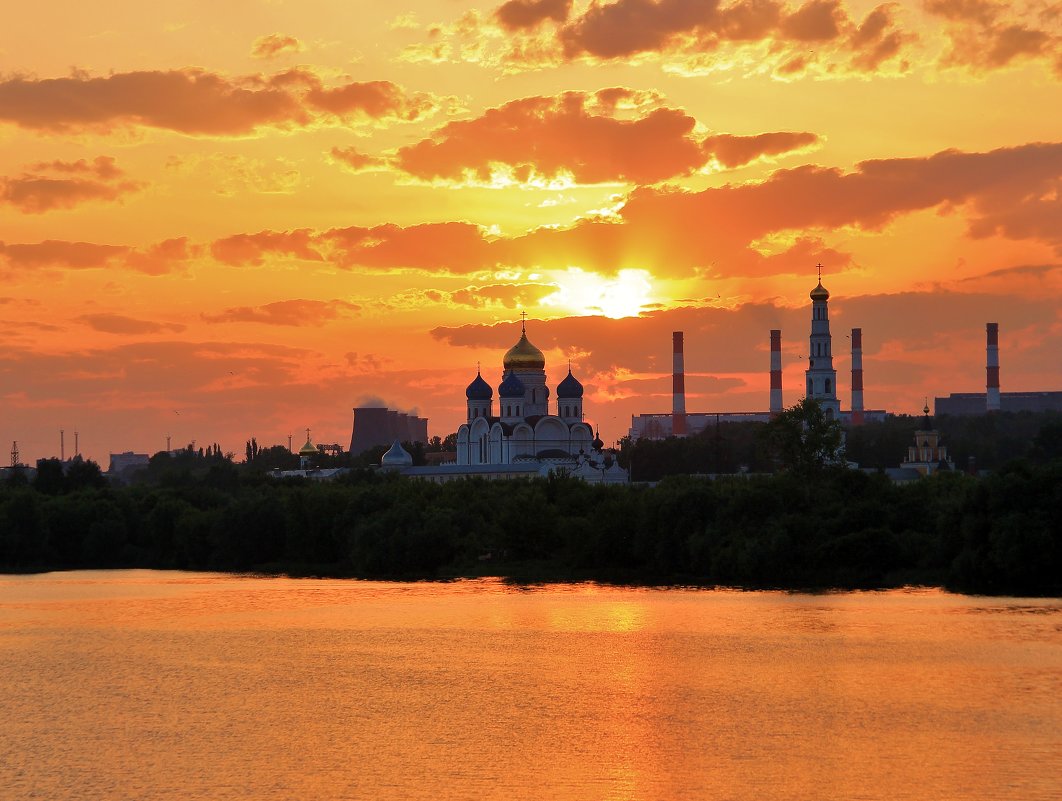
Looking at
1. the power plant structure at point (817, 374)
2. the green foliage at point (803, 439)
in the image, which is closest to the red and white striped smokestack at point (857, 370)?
the power plant structure at point (817, 374)

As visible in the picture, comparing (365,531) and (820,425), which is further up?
(820,425)

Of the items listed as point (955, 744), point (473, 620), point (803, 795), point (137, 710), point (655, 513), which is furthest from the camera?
point (655, 513)

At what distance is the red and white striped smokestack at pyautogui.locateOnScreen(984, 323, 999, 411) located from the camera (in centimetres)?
9288

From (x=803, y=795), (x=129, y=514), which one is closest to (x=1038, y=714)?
(x=803, y=795)

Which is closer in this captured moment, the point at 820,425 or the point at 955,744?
the point at 955,744

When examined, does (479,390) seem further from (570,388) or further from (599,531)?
(599,531)

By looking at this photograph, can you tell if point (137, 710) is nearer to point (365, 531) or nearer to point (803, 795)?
point (803, 795)

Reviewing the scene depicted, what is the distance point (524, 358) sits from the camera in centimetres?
8644

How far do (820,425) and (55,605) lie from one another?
69.2ft

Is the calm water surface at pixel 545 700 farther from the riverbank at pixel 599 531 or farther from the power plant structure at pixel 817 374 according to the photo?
the power plant structure at pixel 817 374

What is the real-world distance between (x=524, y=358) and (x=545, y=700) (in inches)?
2542

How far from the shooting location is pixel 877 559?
123ft

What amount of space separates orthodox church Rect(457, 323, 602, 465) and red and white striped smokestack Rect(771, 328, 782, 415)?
13.3 meters

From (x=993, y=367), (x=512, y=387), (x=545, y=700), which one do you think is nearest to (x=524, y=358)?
(x=512, y=387)
